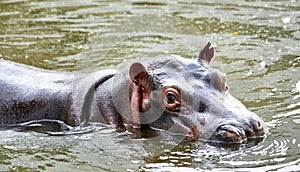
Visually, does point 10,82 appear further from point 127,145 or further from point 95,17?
point 95,17

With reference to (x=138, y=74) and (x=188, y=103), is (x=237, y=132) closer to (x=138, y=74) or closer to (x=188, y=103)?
(x=188, y=103)

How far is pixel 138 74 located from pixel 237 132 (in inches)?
46.5

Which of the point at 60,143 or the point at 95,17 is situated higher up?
the point at 95,17

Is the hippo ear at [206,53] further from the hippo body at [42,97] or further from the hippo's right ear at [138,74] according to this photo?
the hippo body at [42,97]

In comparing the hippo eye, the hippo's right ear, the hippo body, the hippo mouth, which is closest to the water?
the hippo mouth

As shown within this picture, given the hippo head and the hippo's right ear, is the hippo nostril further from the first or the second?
the hippo's right ear

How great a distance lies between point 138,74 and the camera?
20.5 feet

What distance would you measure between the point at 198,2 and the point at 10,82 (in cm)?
597

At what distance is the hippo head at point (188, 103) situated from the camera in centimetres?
572

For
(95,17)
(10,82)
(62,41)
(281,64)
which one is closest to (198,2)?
(95,17)

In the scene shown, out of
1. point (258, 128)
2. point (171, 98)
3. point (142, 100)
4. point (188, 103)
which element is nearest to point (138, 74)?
point (142, 100)

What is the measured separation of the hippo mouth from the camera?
5641mm

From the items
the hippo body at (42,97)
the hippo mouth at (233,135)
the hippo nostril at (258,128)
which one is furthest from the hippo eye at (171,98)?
the hippo body at (42,97)

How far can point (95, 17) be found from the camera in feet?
38.5
